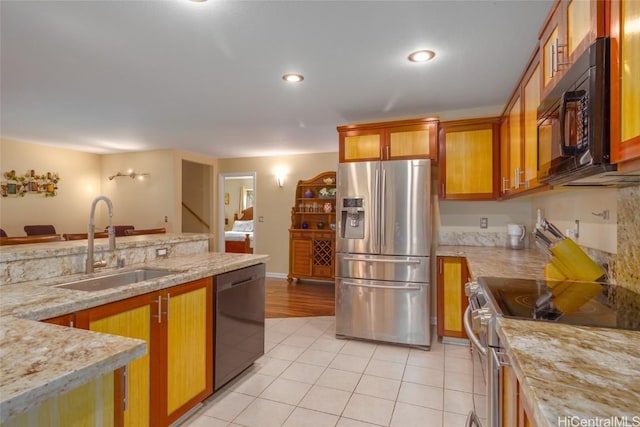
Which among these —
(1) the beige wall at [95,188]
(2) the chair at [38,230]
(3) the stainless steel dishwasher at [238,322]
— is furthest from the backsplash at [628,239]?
(2) the chair at [38,230]

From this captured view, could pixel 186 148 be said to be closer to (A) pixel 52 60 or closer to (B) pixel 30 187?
(B) pixel 30 187

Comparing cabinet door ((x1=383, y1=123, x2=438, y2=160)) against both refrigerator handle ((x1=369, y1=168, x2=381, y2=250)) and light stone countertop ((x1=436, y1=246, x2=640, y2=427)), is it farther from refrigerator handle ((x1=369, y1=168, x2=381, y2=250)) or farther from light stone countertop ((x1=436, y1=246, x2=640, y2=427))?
light stone countertop ((x1=436, y1=246, x2=640, y2=427))

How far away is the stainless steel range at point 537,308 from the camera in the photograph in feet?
3.74

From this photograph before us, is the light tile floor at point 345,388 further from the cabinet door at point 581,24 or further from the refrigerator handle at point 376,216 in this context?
the cabinet door at point 581,24

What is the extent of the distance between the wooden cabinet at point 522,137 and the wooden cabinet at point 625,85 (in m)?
0.87

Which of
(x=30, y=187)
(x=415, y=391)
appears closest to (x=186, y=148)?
(x=30, y=187)

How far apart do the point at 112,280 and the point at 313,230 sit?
3821 mm

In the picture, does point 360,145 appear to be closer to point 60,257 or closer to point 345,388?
point 345,388

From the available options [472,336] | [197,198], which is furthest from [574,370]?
[197,198]

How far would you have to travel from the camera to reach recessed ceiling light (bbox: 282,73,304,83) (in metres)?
2.71

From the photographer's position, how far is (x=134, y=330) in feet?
5.28

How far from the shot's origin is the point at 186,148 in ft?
19.3

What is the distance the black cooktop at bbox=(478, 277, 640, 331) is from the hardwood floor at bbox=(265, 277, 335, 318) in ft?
9.17

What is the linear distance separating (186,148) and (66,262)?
4336 millimetres
